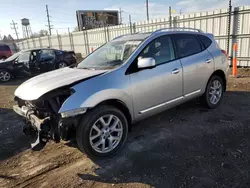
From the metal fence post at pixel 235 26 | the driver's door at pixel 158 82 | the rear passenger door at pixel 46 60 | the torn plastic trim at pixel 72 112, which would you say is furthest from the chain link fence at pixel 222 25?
the rear passenger door at pixel 46 60

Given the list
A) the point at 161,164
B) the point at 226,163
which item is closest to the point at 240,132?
the point at 226,163

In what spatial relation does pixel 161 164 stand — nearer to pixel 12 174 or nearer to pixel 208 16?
pixel 12 174

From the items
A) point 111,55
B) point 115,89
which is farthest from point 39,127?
point 111,55

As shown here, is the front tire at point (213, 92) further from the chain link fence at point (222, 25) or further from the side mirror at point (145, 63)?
the chain link fence at point (222, 25)

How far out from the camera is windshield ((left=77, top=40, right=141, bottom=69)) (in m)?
3.49

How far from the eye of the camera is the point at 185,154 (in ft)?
10.3

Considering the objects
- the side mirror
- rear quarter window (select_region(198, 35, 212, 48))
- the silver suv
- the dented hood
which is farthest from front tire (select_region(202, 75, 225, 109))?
the dented hood

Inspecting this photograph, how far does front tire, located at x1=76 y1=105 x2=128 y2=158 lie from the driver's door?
1.26 feet

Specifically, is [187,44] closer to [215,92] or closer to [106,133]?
[215,92]

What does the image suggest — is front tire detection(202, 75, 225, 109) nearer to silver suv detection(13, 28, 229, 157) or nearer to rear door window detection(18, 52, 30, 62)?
silver suv detection(13, 28, 229, 157)

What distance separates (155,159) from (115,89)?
3.85 feet

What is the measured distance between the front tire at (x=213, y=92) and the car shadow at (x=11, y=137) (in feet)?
12.4

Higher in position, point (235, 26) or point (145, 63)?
point (235, 26)

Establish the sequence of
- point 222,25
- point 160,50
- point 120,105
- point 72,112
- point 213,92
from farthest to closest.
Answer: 1. point 222,25
2. point 213,92
3. point 160,50
4. point 120,105
5. point 72,112
